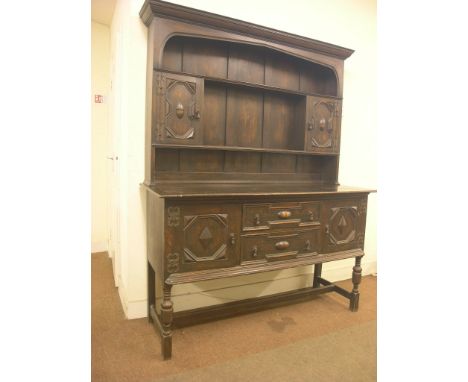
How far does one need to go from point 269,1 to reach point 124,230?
6.64 feet

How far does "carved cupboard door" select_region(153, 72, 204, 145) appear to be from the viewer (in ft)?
6.17

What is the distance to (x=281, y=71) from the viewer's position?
2424 mm

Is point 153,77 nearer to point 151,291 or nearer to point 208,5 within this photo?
point 208,5

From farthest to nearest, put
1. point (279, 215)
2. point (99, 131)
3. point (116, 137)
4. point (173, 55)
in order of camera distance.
A: point (99, 131), point (116, 137), point (173, 55), point (279, 215)

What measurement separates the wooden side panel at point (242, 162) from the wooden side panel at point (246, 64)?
21.7 inches

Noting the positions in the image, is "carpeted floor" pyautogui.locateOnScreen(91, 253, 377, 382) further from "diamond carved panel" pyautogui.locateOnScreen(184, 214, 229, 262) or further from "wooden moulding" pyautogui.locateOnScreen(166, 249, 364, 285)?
"diamond carved panel" pyautogui.locateOnScreen(184, 214, 229, 262)

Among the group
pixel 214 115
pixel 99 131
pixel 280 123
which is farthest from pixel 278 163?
pixel 99 131

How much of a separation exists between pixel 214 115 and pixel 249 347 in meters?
1.56

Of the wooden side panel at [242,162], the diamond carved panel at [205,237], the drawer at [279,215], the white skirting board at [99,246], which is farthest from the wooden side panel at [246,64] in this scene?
the white skirting board at [99,246]

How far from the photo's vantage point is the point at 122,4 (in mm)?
2189

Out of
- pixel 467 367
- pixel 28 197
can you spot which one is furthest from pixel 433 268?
pixel 28 197

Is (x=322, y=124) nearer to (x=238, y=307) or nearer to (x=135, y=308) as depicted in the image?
(x=238, y=307)

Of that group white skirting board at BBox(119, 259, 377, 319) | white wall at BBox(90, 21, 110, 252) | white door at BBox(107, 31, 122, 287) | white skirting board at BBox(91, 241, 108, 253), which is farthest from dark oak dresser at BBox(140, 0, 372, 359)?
white skirting board at BBox(91, 241, 108, 253)

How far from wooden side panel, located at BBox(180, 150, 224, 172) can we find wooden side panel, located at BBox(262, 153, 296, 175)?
1.27 feet
